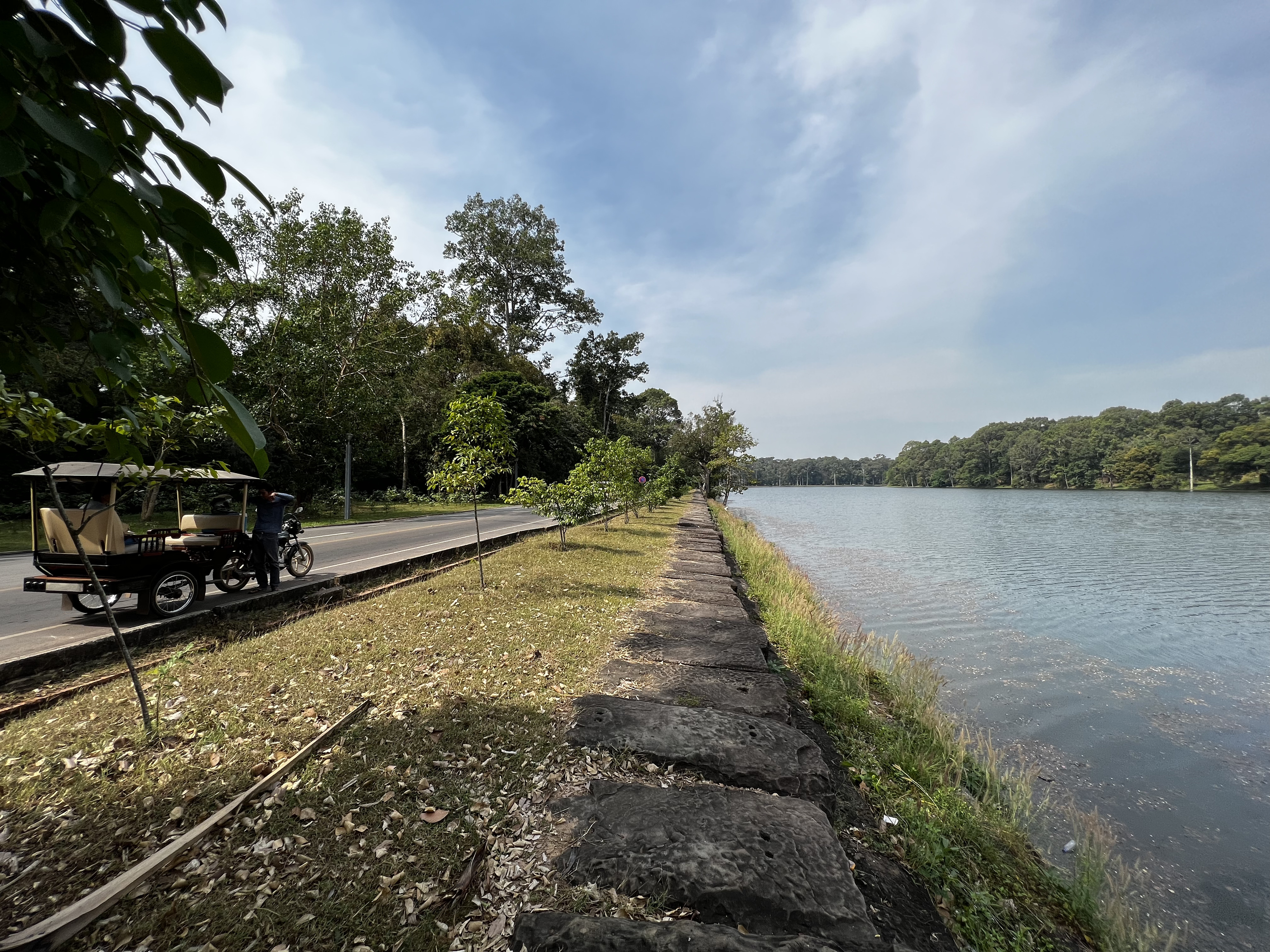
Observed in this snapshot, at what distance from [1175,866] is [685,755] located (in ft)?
12.9

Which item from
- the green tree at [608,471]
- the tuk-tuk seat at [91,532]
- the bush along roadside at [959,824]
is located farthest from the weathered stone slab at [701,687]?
the green tree at [608,471]

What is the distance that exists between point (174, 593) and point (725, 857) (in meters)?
6.63

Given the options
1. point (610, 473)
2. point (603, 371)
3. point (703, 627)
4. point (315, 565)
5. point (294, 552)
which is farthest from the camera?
point (603, 371)

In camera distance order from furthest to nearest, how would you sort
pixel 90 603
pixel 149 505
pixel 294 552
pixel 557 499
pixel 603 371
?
pixel 603 371 < pixel 149 505 < pixel 557 499 < pixel 294 552 < pixel 90 603

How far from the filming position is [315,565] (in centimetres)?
996

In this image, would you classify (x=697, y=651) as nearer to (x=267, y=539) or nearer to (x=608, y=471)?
(x=267, y=539)

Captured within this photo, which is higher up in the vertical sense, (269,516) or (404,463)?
(404,463)

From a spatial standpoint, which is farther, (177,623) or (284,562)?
(284,562)

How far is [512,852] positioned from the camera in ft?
8.18

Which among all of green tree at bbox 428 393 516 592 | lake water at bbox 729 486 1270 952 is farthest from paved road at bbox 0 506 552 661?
lake water at bbox 729 486 1270 952

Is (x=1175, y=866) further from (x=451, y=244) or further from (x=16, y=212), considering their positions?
(x=451, y=244)

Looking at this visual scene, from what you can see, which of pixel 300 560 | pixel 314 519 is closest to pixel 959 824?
pixel 300 560

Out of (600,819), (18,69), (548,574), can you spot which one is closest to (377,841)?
(600,819)

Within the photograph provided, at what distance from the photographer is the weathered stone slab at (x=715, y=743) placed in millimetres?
3307
